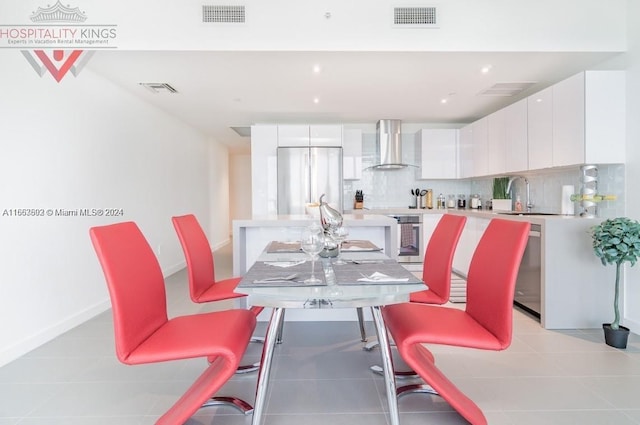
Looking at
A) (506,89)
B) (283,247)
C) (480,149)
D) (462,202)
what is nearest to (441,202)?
(462,202)

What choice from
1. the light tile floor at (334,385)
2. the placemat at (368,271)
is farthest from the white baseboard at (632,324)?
the placemat at (368,271)

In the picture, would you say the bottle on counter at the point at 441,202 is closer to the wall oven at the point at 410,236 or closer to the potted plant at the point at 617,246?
the wall oven at the point at 410,236

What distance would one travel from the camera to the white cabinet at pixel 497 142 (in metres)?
4.14

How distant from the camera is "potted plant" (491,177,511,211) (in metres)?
4.58

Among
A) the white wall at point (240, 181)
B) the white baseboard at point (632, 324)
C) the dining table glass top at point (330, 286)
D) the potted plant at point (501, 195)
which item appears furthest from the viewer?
the white wall at point (240, 181)

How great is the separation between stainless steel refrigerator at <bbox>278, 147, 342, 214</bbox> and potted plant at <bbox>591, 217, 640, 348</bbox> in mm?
3050

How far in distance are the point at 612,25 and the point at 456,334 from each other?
3125 millimetres

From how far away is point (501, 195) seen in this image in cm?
473

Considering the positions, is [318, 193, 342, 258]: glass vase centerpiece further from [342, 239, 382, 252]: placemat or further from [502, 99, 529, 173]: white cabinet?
[502, 99, 529, 173]: white cabinet

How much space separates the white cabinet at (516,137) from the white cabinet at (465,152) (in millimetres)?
926

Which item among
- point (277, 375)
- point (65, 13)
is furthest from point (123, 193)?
point (277, 375)

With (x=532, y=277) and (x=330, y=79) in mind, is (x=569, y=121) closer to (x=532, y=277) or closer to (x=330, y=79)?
(x=532, y=277)

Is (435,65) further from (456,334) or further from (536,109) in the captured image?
(456,334)

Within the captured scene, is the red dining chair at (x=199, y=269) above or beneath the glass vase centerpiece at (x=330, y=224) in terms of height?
beneath
